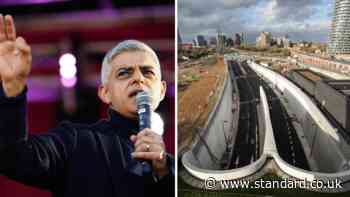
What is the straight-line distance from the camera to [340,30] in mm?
3918

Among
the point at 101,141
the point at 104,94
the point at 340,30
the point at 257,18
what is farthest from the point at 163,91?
the point at 340,30

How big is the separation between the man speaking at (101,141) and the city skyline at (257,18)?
374mm

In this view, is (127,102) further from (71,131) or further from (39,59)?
(39,59)

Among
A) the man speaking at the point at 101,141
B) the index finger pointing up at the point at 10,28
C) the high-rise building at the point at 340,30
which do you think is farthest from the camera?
the index finger pointing up at the point at 10,28

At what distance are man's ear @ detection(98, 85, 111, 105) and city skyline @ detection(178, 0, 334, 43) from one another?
0.66 m

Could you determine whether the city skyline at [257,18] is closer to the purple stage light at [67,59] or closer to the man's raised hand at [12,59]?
the purple stage light at [67,59]

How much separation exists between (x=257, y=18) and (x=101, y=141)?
4.42 feet

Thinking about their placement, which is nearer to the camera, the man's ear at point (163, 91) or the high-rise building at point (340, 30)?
the high-rise building at point (340, 30)

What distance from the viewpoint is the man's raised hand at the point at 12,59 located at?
408 cm

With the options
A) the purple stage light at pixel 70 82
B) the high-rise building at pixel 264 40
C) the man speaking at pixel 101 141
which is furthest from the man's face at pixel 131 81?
the high-rise building at pixel 264 40

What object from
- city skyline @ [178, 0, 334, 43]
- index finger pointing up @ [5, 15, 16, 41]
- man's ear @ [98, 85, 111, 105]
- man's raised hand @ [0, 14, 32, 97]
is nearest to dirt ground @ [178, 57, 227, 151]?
city skyline @ [178, 0, 334, 43]

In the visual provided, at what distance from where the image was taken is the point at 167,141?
159 inches

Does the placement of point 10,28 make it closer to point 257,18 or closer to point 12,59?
point 12,59

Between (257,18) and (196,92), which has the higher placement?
(257,18)
